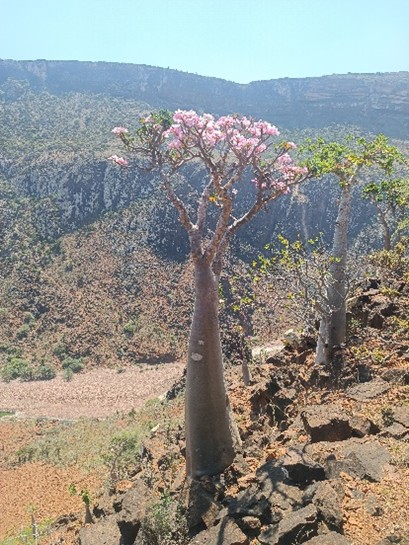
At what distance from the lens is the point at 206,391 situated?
603cm

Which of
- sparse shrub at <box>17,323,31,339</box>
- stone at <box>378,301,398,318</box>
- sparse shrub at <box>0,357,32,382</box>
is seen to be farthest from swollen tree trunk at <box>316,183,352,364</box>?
sparse shrub at <box>17,323,31,339</box>

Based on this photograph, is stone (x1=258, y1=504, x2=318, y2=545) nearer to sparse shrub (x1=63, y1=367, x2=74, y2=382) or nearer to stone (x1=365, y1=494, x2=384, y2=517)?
stone (x1=365, y1=494, x2=384, y2=517)

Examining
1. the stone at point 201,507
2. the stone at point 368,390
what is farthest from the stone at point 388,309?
the stone at point 201,507

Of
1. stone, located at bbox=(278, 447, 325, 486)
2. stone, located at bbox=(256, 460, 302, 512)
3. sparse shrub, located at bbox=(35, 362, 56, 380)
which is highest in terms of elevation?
stone, located at bbox=(278, 447, 325, 486)

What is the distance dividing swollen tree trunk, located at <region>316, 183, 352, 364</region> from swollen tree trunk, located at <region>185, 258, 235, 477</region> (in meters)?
2.90

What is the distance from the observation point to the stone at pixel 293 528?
398 centimetres

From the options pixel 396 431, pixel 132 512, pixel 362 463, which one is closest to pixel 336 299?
pixel 396 431

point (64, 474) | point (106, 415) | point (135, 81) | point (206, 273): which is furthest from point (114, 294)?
point (135, 81)

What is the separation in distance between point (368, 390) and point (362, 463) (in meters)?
2.22

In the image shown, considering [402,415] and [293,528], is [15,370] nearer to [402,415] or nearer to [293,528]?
[402,415]

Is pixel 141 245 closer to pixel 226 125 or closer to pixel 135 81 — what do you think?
pixel 226 125

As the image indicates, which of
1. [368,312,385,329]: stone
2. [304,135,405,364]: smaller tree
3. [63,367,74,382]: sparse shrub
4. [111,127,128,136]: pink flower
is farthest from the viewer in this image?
[63,367,74,382]: sparse shrub

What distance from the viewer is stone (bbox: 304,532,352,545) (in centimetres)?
375

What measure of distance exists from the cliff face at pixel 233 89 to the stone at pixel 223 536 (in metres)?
66.2
